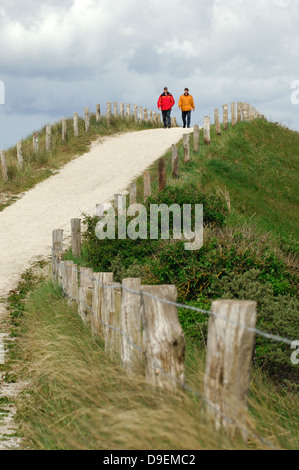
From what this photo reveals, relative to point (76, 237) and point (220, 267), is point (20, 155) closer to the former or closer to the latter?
point (76, 237)

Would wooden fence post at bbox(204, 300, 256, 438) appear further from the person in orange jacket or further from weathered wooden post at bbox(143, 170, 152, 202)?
the person in orange jacket

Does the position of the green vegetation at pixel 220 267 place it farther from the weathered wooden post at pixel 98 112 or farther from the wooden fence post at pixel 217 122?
the weathered wooden post at pixel 98 112

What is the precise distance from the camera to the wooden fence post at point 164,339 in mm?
3527

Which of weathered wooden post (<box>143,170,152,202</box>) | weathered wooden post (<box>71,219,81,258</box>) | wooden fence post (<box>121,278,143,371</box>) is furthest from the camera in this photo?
weathered wooden post (<box>143,170,152,202</box>)

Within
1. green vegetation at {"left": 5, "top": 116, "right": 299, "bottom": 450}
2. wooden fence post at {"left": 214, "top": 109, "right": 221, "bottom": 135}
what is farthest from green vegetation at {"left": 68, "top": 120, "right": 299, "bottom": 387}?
wooden fence post at {"left": 214, "top": 109, "right": 221, "bottom": 135}

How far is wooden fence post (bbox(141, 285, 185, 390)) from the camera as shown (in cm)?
353

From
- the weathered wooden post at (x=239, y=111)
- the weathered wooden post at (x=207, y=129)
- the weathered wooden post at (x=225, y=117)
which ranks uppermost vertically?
the weathered wooden post at (x=239, y=111)

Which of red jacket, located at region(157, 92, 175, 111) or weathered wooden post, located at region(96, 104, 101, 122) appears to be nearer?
red jacket, located at region(157, 92, 175, 111)

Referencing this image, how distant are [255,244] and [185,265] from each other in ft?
3.90

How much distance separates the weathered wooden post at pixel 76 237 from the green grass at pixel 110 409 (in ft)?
17.4

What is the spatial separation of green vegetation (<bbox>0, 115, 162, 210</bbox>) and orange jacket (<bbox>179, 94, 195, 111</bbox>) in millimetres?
3587

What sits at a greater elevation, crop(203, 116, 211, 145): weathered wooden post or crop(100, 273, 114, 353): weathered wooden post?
crop(203, 116, 211, 145): weathered wooden post

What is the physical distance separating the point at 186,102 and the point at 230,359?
2308 cm

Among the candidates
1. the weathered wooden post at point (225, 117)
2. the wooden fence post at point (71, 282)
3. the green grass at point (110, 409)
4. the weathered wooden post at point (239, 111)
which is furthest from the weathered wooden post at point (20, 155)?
the green grass at point (110, 409)
